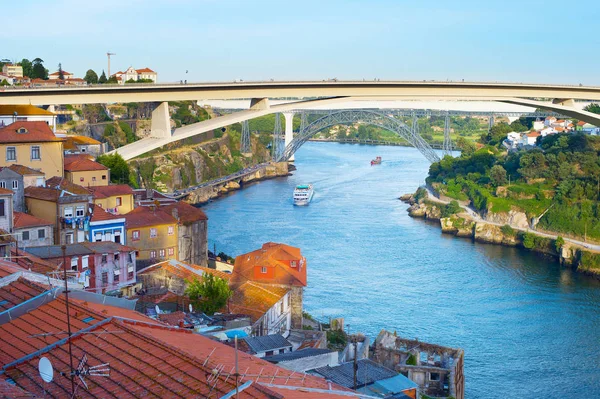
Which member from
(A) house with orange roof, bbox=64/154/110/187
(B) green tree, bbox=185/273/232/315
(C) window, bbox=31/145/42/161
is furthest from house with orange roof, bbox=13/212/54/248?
(A) house with orange roof, bbox=64/154/110/187

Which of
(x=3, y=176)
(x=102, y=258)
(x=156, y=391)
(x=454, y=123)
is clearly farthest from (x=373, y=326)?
(x=454, y=123)

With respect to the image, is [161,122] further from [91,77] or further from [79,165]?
[91,77]

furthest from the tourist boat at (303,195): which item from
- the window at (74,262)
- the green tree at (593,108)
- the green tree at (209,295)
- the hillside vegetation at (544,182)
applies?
the window at (74,262)

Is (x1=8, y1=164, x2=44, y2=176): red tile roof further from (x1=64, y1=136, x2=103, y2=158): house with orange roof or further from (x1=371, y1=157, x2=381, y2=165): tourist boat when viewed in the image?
(x1=371, y1=157, x2=381, y2=165): tourist boat

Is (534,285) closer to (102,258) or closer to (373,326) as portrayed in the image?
(373,326)

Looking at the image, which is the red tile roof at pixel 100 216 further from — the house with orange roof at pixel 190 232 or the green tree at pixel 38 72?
the green tree at pixel 38 72
